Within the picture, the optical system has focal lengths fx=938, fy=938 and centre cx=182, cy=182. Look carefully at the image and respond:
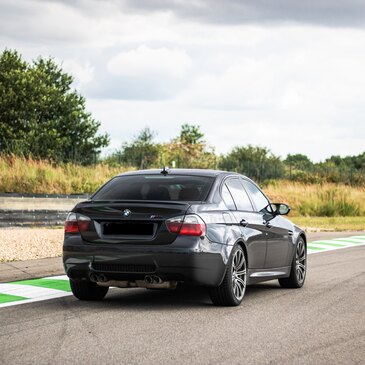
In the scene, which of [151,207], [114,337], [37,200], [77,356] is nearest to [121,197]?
[151,207]

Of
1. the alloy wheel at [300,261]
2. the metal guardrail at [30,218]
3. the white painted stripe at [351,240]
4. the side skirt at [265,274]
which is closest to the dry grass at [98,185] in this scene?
the metal guardrail at [30,218]

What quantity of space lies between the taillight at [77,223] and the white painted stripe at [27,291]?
141 cm

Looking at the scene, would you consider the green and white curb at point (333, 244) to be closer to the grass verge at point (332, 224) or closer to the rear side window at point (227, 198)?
the grass verge at point (332, 224)

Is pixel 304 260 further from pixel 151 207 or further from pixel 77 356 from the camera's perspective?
pixel 77 356

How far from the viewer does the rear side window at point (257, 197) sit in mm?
11695

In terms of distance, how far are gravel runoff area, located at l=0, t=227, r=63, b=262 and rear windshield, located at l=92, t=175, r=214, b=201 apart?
5.40 meters

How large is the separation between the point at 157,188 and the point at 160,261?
1.20 metres

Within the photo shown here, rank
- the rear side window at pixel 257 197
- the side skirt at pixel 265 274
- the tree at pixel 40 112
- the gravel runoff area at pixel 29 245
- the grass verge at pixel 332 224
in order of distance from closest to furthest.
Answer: the side skirt at pixel 265 274 → the rear side window at pixel 257 197 → the gravel runoff area at pixel 29 245 → the grass verge at pixel 332 224 → the tree at pixel 40 112

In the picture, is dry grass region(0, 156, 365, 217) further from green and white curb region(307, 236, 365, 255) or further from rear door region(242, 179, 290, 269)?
rear door region(242, 179, 290, 269)

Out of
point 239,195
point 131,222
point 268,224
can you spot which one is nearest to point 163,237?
point 131,222

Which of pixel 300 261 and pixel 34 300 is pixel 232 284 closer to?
pixel 34 300

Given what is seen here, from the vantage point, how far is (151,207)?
32.2 feet

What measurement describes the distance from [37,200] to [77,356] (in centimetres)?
1801

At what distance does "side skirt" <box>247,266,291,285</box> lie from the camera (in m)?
10.9
